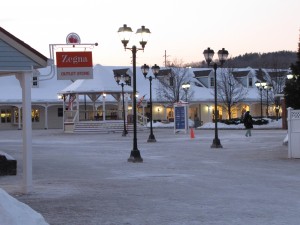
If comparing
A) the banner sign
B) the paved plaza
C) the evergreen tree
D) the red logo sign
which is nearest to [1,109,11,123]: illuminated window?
the paved plaza

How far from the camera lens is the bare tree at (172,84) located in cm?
7041

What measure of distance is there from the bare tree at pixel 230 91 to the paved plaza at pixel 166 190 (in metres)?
46.7

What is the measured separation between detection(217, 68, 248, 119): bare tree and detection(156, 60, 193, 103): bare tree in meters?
3.63

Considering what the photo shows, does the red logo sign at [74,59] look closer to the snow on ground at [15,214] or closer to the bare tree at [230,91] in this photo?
the snow on ground at [15,214]

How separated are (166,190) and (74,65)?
629cm

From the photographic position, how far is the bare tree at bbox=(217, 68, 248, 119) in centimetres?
6875

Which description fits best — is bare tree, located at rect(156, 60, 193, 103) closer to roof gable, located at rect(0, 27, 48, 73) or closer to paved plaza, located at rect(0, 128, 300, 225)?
paved plaza, located at rect(0, 128, 300, 225)

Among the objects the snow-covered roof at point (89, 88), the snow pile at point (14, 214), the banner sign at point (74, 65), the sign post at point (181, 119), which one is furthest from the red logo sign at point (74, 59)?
the snow-covered roof at point (89, 88)

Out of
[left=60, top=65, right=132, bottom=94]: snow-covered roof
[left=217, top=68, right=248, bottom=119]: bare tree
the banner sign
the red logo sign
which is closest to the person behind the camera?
the banner sign

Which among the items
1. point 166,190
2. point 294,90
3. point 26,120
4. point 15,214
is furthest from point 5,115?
point 15,214

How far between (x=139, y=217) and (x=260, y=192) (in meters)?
3.87

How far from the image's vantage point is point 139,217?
9.55 meters

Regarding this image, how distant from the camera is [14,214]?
6969 millimetres

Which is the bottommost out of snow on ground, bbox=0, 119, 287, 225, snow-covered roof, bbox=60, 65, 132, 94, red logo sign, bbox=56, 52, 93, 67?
snow on ground, bbox=0, 119, 287, 225
